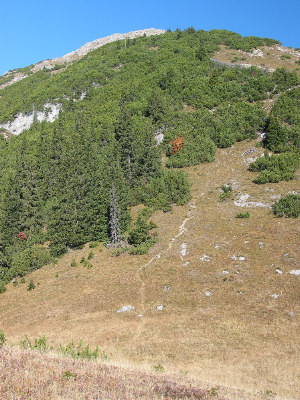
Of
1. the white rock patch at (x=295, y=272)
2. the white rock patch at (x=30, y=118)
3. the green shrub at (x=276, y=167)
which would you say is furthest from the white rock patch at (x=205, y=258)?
the white rock patch at (x=30, y=118)

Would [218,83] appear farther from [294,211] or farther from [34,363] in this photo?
[34,363]

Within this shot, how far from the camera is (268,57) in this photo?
8950 centimetres

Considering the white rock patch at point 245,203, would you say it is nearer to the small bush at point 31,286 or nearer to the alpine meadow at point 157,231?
the alpine meadow at point 157,231

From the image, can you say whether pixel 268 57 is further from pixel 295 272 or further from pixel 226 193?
pixel 295 272

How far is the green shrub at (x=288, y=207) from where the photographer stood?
132 ft

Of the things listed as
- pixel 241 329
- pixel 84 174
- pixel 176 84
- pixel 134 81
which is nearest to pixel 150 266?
pixel 241 329

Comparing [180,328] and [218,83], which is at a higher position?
[218,83]

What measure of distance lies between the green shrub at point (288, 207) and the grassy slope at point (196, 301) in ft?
4.65

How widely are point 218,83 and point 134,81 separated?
24.5 metres

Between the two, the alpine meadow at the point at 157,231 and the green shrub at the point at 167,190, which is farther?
the green shrub at the point at 167,190

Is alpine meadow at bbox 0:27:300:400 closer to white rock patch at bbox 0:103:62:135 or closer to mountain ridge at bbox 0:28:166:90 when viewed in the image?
white rock patch at bbox 0:103:62:135

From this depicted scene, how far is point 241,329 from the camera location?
24.2m

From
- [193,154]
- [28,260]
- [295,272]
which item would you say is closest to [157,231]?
[28,260]

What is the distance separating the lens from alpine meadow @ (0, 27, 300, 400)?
17062 millimetres
